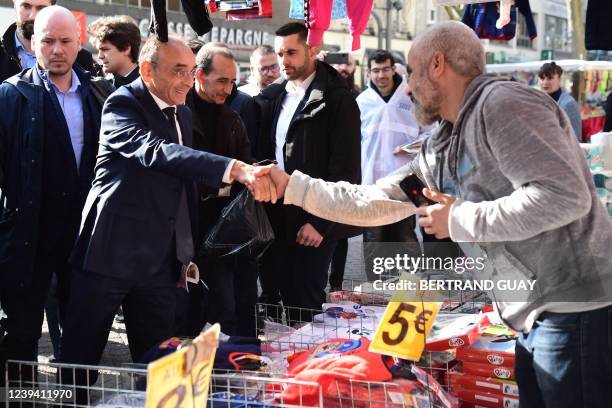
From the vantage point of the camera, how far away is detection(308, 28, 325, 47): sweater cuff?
508 cm

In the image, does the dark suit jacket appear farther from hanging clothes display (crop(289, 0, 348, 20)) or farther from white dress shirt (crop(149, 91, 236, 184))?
hanging clothes display (crop(289, 0, 348, 20))

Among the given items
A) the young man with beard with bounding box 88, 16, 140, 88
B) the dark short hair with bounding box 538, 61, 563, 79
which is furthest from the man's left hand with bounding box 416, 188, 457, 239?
the dark short hair with bounding box 538, 61, 563, 79

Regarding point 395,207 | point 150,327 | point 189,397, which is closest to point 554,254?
point 395,207

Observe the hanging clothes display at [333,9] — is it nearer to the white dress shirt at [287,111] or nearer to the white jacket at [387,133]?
the white jacket at [387,133]

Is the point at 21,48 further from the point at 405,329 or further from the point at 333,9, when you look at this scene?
the point at 405,329

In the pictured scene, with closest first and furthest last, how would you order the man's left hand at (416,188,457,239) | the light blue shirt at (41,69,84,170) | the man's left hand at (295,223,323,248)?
the man's left hand at (416,188,457,239), the light blue shirt at (41,69,84,170), the man's left hand at (295,223,323,248)

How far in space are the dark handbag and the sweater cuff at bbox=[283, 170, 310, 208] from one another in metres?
0.80

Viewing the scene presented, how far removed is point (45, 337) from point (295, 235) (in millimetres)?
2242

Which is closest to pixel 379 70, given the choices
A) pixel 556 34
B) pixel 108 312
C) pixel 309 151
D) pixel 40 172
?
pixel 309 151

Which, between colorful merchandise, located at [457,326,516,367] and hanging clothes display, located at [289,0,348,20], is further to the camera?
hanging clothes display, located at [289,0,348,20]

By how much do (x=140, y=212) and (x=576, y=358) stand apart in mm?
1949

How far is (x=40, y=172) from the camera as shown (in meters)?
3.91

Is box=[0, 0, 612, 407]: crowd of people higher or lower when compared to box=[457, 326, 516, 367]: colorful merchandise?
higher

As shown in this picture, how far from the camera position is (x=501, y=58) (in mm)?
43719
